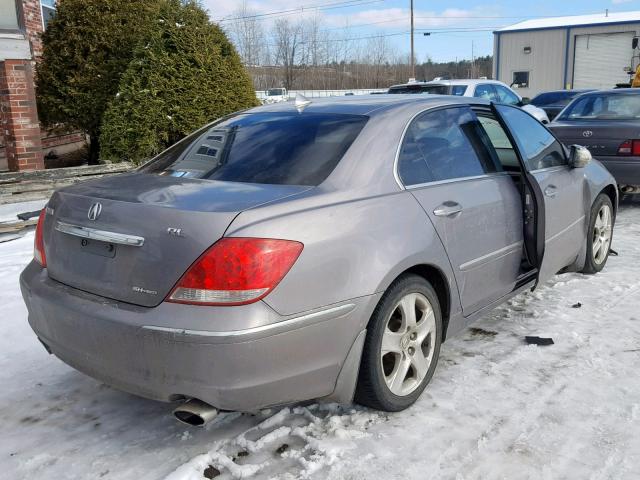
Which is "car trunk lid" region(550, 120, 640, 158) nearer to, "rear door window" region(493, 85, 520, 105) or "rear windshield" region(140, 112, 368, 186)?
"rear door window" region(493, 85, 520, 105)

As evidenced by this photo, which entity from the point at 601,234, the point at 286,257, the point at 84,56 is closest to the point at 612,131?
the point at 601,234

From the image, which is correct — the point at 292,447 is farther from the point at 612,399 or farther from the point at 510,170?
the point at 510,170

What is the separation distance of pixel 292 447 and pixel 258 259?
95 cm

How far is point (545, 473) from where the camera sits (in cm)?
253

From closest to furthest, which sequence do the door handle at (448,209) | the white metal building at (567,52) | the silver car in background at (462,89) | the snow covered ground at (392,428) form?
the snow covered ground at (392,428)
the door handle at (448,209)
the silver car in background at (462,89)
the white metal building at (567,52)

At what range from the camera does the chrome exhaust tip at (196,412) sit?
8.04ft

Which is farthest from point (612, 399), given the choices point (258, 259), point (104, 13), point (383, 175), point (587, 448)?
point (104, 13)

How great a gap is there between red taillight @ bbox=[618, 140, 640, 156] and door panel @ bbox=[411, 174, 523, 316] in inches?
164

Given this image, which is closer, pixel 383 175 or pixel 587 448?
pixel 587 448

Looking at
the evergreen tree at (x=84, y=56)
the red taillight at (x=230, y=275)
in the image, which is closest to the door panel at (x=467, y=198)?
the red taillight at (x=230, y=275)

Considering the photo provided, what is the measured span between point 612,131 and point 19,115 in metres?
7.83

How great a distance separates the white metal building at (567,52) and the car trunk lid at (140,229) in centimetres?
3847

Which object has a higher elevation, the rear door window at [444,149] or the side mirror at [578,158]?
the rear door window at [444,149]

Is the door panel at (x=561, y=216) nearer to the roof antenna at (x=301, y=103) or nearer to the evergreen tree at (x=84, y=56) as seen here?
the roof antenna at (x=301, y=103)
